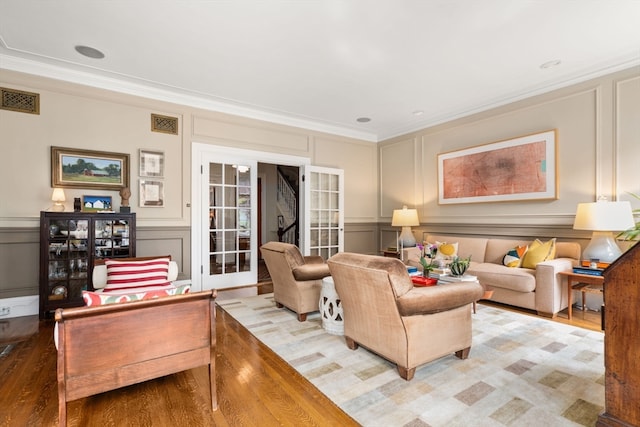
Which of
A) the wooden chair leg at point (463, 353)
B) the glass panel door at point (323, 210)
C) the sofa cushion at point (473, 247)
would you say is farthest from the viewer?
A: the glass panel door at point (323, 210)

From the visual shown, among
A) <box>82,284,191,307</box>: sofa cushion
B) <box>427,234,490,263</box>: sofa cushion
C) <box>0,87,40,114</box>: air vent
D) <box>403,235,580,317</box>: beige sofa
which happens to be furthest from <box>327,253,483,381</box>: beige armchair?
<box>0,87,40,114</box>: air vent

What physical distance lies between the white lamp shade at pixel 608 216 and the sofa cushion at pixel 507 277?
754mm

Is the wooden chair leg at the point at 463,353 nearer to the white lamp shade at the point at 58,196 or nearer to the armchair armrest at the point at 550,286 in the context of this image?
the armchair armrest at the point at 550,286

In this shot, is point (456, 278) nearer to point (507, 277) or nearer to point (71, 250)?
point (507, 277)

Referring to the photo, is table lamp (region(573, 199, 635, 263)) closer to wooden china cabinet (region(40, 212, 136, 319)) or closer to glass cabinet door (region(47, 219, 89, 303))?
wooden china cabinet (region(40, 212, 136, 319))

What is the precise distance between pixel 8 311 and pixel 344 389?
3820 mm

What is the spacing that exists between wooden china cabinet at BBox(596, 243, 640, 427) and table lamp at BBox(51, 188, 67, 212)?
476 cm

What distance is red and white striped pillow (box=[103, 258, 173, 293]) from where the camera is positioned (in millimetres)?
2939

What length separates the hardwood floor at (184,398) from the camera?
1.74 meters

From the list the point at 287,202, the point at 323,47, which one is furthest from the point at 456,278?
the point at 287,202

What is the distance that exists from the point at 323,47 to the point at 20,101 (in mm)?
3391

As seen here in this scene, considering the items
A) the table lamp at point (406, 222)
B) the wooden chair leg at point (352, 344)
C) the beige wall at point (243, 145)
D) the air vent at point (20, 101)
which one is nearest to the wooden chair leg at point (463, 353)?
the wooden chair leg at point (352, 344)

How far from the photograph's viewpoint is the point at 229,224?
4.89m

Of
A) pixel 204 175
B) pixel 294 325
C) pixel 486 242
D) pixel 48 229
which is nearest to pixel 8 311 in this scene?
pixel 48 229
